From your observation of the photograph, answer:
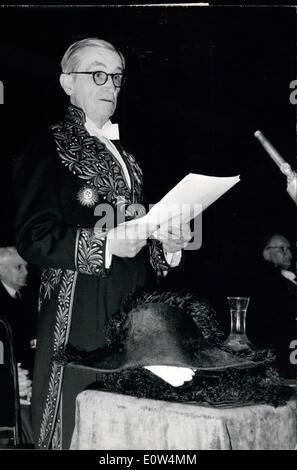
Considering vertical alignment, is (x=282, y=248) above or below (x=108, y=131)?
above

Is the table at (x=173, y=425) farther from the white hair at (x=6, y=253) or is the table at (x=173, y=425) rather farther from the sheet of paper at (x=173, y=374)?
the white hair at (x=6, y=253)

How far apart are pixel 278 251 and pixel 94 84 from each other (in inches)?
104

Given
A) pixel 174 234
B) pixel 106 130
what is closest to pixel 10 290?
pixel 106 130

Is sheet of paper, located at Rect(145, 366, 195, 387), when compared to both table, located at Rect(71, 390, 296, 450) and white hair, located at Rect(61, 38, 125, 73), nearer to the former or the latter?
table, located at Rect(71, 390, 296, 450)

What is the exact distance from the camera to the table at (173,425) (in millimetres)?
1356

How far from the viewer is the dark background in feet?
9.64

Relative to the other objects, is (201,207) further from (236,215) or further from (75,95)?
(236,215)

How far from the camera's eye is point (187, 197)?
156cm

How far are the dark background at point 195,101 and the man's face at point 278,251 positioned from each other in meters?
0.11

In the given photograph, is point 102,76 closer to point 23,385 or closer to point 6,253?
point 23,385

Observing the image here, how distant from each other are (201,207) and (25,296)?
191 centimetres

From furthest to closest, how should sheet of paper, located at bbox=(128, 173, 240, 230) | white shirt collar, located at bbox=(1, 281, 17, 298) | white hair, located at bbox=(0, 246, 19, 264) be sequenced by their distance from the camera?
white hair, located at bbox=(0, 246, 19, 264) < white shirt collar, located at bbox=(1, 281, 17, 298) < sheet of paper, located at bbox=(128, 173, 240, 230)

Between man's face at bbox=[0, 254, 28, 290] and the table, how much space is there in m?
1.82

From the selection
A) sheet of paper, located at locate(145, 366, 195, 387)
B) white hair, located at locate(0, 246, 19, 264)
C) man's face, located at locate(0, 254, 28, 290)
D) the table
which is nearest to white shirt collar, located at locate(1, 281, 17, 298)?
man's face, located at locate(0, 254, 28, 290)
